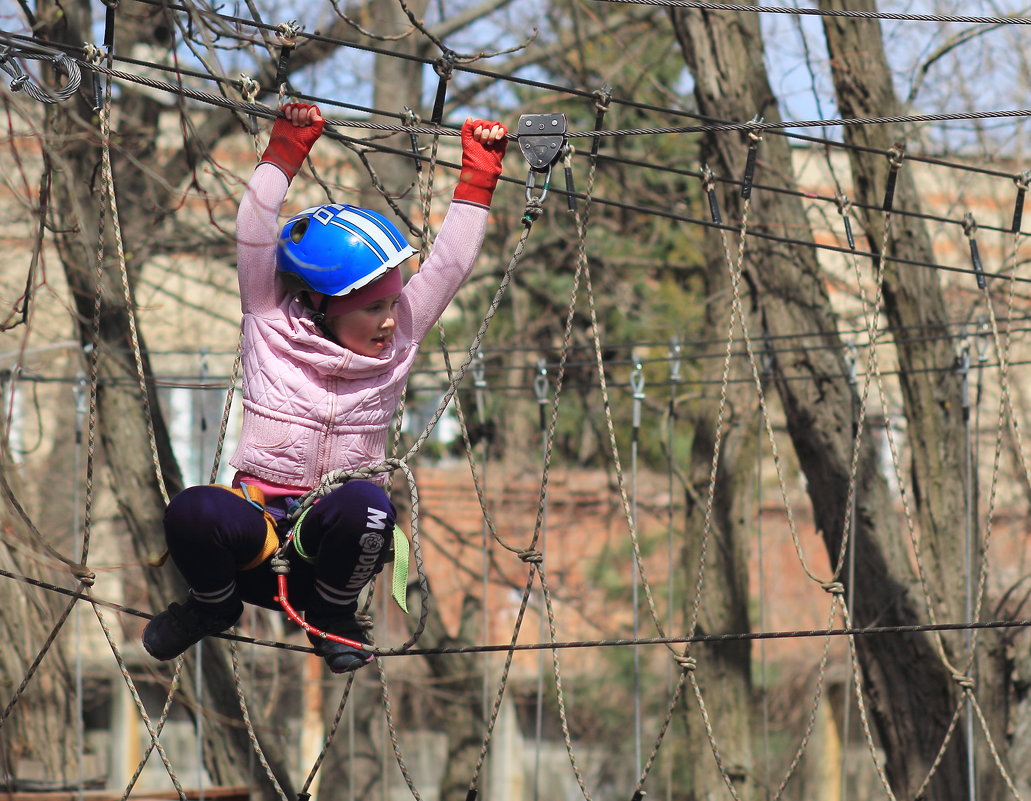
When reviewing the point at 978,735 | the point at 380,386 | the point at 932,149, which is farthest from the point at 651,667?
the point at 380,386

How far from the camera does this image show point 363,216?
270 cm

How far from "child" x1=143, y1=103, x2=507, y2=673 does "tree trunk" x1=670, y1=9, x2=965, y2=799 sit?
2524 mm

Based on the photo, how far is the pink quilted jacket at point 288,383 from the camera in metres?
2.63

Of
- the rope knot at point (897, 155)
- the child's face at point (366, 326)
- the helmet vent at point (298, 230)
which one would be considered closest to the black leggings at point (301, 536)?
the child's face at point (366, 326)

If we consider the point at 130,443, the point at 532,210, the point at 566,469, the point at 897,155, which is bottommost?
the point at 532,210

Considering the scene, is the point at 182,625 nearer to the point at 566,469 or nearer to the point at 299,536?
the point at 299,536

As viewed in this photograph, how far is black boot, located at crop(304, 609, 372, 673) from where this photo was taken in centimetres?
257

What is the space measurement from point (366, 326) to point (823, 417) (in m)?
2.69

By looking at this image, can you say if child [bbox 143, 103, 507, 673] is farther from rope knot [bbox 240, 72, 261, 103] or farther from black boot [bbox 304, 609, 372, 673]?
rope knot [bbox 240, 72, 261, 103]

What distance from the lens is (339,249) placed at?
2617 millimetres

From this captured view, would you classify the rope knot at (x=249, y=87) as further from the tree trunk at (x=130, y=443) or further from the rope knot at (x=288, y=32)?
the tree trunk at (x=130, y=443)

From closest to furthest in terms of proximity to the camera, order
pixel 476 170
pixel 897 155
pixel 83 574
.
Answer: pixel 83 574 → pixel 476 170 → pixel 897 155

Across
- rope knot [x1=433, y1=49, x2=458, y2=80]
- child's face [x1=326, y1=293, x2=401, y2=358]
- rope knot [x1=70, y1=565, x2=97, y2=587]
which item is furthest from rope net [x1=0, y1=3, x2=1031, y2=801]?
child's face [x1=326, y1=293, x2=401, y2=358]

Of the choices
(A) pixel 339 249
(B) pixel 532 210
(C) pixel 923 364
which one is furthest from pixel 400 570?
(C) pixel 923 364
